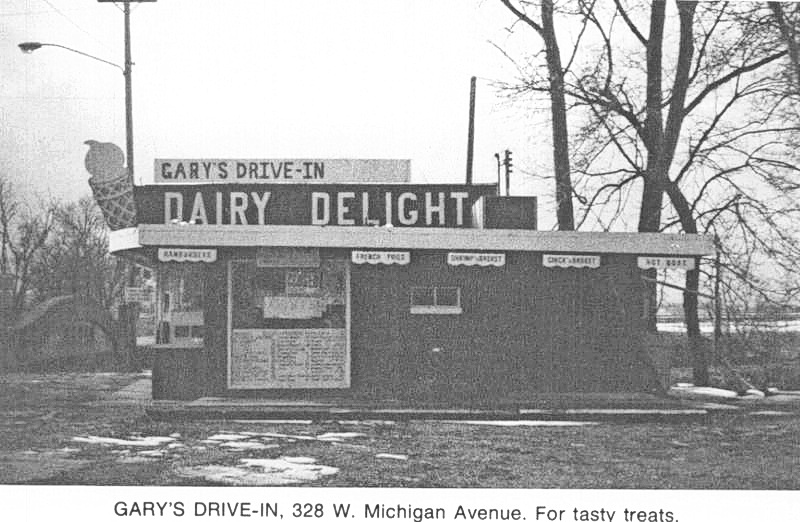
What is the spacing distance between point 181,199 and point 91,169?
4.35ft

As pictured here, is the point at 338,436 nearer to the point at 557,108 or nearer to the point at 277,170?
the point at 277,170

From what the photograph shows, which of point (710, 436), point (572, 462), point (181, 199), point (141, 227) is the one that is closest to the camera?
point (572, 462)

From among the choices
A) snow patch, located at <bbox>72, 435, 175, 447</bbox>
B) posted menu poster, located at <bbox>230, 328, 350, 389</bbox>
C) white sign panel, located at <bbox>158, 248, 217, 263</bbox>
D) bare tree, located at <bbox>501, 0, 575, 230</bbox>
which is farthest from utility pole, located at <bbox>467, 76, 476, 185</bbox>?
snow patch, located at <bbox>72, 435, 175, 447</bbox>

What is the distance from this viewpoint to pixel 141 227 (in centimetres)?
1041

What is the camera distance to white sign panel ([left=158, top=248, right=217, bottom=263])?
10.3m

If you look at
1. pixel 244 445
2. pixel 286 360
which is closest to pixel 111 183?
pixel 286 360

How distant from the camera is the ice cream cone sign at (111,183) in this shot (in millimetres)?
11320

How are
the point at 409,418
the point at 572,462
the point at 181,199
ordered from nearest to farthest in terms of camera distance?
the point at 572,462
the point at 409,418
the point at 181,199

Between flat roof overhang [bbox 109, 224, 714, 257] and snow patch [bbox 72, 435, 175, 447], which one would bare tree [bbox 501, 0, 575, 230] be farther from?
snow patch [bbox 72, 435, 175, 447]

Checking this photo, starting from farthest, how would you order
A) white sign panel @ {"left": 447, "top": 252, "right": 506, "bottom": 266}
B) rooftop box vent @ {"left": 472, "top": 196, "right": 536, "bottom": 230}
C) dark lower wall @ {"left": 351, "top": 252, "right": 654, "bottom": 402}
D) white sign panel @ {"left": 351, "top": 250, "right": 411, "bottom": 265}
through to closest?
rooftop box vent @ {"left": 472, "top": 196, "right": 536, "bottom": 230} → dark lower wall @ {"left": 351, "top": 252, "right": 654, "bottom": 402} → white sign panel @ {"left": 447, "top": 252, "right": 506, "bottom": 266} → white sign panel @ {"left": 351, "top": 250, "right": 411, "bottom": 265}

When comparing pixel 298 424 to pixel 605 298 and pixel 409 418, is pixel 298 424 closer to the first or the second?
pixel 409 418

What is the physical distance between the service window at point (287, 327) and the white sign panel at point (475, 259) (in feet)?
4.85

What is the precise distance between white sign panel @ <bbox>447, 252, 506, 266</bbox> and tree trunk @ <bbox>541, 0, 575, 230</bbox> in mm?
2904

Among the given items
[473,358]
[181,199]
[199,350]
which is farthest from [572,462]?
[181,199]
